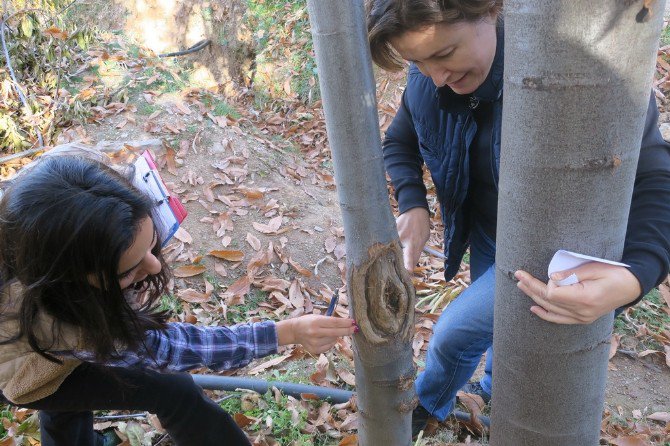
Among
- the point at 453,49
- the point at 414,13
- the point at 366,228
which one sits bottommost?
the point at 366,228

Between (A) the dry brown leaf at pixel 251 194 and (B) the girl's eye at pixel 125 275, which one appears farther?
(A) the dry brown leaf at pixel 251 194

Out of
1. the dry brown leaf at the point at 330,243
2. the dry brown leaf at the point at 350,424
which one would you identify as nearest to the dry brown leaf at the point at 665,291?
the dry brown leaf at the point at 330,243

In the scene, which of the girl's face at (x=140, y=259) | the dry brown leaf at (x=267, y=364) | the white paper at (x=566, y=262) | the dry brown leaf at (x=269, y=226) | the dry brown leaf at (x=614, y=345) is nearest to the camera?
the white paper at (x=566, y=262)

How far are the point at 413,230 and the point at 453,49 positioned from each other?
2.26 feet

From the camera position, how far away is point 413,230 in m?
2.05

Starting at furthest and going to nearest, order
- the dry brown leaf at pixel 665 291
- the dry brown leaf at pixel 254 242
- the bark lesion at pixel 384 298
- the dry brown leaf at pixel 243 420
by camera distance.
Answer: the dry brown leaf at pixel 254 242
the dry brown leaf at pixel 665 291
the dry brown leaf at pixel 243 420
the bark lesion at pixel 384 298

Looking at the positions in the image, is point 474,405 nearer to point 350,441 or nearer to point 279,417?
point 350,441

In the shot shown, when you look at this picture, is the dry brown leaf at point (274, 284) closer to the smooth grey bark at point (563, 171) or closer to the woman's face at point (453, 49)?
the woman's face at point (453, 49)

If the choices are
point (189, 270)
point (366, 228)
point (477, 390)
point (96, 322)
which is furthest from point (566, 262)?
point (189, 270)

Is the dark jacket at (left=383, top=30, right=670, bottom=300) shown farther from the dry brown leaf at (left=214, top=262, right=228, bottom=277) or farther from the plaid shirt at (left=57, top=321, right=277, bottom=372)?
the dry brown leaf at (left=214, top=262, right=228, bottom=277)

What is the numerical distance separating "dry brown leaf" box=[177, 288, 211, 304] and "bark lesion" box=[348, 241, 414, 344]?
2129 mm

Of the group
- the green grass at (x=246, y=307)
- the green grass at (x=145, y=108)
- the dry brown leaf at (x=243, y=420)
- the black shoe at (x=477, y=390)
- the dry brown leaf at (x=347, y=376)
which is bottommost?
the black shoe at (x=477, y=390)

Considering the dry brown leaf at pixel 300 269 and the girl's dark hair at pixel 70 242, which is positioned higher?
the girl's dark hair at pixel 70 242

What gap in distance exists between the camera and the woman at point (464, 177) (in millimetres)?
1152
